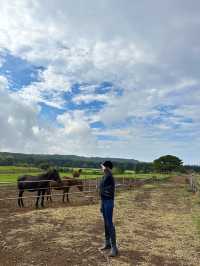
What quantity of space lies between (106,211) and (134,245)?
128cm

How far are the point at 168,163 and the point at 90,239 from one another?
6856 centimetres

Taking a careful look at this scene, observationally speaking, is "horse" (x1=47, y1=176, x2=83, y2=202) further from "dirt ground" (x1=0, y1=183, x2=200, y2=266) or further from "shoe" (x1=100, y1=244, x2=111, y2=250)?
"shoe" (x1=100, y1=244, x2=111, y2=250)

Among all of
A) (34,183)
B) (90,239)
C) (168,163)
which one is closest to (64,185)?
(34,183)

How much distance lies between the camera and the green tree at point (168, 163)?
7194cm

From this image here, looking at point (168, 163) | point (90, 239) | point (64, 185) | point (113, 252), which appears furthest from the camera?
point (168, 163)

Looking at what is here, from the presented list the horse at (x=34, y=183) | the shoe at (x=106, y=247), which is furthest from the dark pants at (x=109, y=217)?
the horse at (x=34, y=183)

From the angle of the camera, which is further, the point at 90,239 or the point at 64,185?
the point at 64,185

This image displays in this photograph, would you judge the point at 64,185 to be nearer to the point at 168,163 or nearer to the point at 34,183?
the point at 34,183

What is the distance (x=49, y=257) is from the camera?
545cm

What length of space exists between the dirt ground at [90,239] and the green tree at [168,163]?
63.0 m

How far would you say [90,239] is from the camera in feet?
22.2

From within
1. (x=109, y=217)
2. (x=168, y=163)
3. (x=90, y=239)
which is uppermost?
(x=168, y=163)

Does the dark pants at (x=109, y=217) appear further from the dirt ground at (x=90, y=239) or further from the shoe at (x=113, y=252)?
the dirt ground at (x=90, y=239)

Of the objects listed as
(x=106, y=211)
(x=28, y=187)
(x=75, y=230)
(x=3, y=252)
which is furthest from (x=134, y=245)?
(x=28, y=187)
